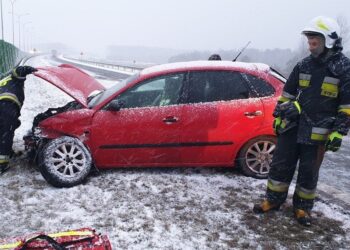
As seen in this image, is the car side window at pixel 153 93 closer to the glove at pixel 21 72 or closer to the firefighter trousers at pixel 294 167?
the glove at pixel 21 72

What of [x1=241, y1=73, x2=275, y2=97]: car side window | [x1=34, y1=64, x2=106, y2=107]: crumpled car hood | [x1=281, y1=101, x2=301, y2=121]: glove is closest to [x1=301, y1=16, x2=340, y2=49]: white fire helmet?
[x1=281, y1=101, x2=301, y2=121]: glove

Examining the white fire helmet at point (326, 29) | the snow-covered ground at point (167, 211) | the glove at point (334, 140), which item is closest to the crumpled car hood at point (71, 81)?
the snow-covered ground at point (167, 211)

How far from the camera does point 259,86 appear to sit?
17.0 ft

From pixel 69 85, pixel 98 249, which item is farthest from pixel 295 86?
pixel 69 85

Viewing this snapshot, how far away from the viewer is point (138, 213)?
13.9 feet

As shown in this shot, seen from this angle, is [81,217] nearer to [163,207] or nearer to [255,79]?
[163,207]

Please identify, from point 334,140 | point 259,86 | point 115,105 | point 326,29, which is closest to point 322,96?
point 334,140

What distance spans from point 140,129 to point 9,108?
1.85 metres

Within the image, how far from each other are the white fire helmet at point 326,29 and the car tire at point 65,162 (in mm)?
3011

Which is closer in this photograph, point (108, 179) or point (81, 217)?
point (81, 217)

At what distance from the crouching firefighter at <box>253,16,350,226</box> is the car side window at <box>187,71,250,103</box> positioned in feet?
3.33

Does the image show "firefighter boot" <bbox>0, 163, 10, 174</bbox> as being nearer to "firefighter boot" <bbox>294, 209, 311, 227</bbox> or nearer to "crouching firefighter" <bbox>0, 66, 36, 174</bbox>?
"crouching firefighter" <bbox>0, 66, 36, 174</bbox>

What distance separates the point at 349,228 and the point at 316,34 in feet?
6.60

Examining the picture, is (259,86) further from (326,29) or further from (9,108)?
(9,108)
